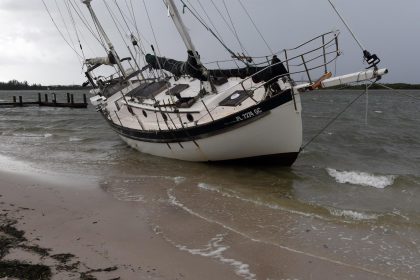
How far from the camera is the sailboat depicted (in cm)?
1268

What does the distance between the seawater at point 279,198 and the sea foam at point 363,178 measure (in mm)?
31

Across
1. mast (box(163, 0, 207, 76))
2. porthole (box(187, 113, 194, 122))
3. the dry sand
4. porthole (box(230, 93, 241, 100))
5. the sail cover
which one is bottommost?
the dry sand

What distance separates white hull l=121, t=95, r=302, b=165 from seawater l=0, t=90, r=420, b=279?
53 cm

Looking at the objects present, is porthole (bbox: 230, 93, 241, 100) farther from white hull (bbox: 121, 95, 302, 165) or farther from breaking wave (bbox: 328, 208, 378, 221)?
breaking wave (bbox: 328, 208, 378, 221)

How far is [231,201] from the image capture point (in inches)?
428

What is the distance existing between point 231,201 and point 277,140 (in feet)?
11.0

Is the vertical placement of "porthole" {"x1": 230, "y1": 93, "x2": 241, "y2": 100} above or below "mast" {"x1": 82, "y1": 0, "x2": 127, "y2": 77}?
below

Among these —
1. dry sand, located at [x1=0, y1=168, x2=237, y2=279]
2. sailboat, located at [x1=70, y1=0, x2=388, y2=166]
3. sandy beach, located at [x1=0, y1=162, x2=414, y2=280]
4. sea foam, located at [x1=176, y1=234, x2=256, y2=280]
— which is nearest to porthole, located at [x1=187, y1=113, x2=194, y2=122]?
sailboat, located at [x1=70, y1=0, x2=388, y2=166]

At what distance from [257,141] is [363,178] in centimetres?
374

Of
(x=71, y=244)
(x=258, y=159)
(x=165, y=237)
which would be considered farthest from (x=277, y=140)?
(x=71, y=244)

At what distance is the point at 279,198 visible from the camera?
37.6ft

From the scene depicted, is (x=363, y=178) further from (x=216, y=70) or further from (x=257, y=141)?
(x=216, y=70)

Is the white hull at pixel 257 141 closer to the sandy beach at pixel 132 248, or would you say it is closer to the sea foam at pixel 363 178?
the sea foam at pixel 363 178

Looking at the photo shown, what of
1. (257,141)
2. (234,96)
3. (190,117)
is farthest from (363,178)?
(190,117)
